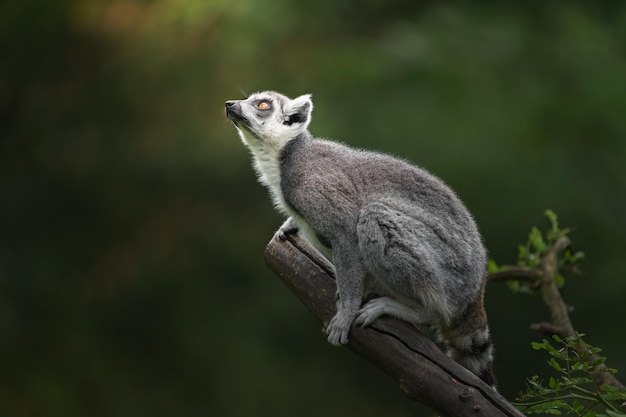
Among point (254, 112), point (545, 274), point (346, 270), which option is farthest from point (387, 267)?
point (545, 274)

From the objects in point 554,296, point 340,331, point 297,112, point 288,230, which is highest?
point 297,112

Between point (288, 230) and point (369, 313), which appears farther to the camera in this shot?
point (288, 230)

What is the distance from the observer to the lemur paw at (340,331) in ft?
9.62

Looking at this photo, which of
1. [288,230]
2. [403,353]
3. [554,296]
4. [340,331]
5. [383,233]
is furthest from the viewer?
[554,296]

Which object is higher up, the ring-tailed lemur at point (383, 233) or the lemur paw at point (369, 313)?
the ring-tailed lemur at point (383, 233)

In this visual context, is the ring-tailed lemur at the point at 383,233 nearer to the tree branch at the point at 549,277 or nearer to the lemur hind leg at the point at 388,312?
the lemur hind leg at the point at 388,312

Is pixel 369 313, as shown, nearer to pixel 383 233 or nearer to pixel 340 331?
pixel 340 331

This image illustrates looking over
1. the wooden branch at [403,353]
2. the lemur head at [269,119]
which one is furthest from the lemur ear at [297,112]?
the wooden branch at [403,353]

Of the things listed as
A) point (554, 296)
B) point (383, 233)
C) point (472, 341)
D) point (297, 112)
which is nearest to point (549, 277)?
point (554, 296)

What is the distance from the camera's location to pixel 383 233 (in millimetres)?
3043

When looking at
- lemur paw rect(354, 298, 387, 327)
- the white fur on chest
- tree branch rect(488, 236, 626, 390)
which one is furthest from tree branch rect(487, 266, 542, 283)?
lemur paw rect(354, 298, 387, 327)

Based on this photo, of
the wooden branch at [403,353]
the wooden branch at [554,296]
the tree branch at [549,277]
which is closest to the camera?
the wooden branch at [403,353]

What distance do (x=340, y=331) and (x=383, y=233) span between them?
15.8 inches

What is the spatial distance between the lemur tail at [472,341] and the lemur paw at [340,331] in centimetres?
43
